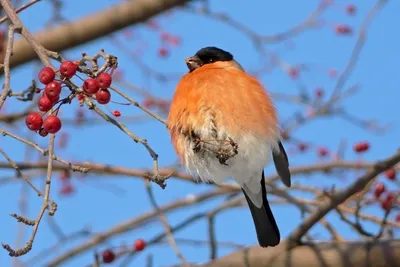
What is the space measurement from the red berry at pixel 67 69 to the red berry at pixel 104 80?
77mm

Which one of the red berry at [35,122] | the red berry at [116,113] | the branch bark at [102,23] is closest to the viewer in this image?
the red berry at [35,122]

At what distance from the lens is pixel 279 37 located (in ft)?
14.2

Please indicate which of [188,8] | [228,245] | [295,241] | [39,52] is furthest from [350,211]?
[39,52]

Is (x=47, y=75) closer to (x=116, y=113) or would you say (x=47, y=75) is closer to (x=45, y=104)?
(x=45, y=104)

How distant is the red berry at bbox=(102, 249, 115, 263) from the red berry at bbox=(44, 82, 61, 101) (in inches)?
60.7

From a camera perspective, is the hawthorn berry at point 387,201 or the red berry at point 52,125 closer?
the red berry at point 52,125

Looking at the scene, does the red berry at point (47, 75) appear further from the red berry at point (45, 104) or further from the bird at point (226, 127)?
the bird at point (226, 127)

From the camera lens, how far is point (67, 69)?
5.32ft

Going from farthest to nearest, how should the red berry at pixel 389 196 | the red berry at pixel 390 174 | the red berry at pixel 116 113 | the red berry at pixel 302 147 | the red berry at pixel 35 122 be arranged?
the red berry at pixel 302 147 → the red berry at pixel 390 174 → the red berry at pixel 389 196 → the red berry at pixel 116 113 → the red berry at pixel 35 122

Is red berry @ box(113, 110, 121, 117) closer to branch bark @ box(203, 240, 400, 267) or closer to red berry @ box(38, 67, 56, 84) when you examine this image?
red berry @ box(38, 67, 56, 84)

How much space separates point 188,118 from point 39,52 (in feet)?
3.66

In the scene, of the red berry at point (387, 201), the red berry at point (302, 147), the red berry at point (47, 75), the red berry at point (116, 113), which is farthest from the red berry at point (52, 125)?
the red berry at point (302, 147)

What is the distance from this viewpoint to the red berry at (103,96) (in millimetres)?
1711

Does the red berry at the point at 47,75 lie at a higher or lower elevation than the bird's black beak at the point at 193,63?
higher
